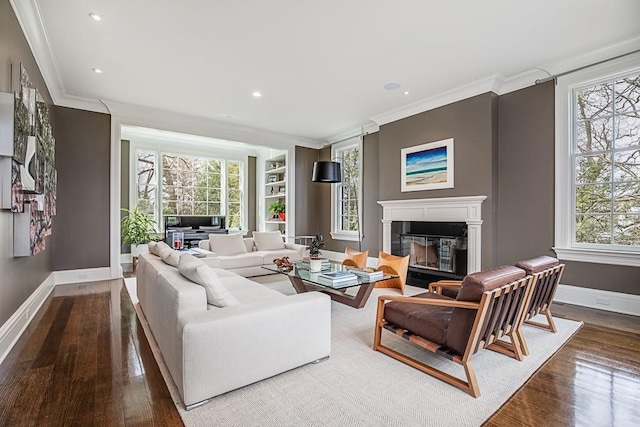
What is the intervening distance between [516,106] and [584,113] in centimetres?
74

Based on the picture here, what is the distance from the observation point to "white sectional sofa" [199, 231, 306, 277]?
5.14 meters

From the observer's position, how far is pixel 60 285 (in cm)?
480

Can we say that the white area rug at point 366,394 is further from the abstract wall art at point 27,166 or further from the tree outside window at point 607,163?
the tree outside window at point 607,163

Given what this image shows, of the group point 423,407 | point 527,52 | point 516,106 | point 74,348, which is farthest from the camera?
point 516,106

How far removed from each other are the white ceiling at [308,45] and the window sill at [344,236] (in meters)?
2.90

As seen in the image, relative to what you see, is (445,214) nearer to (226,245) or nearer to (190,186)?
(226,245)

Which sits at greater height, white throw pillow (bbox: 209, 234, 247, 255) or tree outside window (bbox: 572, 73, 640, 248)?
tree outside window (bbox: 572, 73, 640, 248)

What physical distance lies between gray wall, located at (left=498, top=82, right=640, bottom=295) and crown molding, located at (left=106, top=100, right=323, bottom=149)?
14.6 ft

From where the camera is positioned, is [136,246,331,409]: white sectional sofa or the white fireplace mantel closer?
[136,246,331,409]: white sectional sofa

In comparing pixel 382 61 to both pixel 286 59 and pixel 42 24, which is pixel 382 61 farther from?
A: pixel 42 24

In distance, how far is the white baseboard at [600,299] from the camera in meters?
3.38

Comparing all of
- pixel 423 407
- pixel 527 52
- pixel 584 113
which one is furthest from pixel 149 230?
pixel 584 113

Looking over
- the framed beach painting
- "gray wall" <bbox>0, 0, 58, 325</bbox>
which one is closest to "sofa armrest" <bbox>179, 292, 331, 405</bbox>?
"gray wall" <bbox>0, 0, 58, 325</bbox>

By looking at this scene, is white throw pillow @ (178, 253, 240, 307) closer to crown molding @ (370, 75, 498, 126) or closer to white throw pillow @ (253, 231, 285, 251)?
white throw pillow @ (253, 231, 285, 251)
